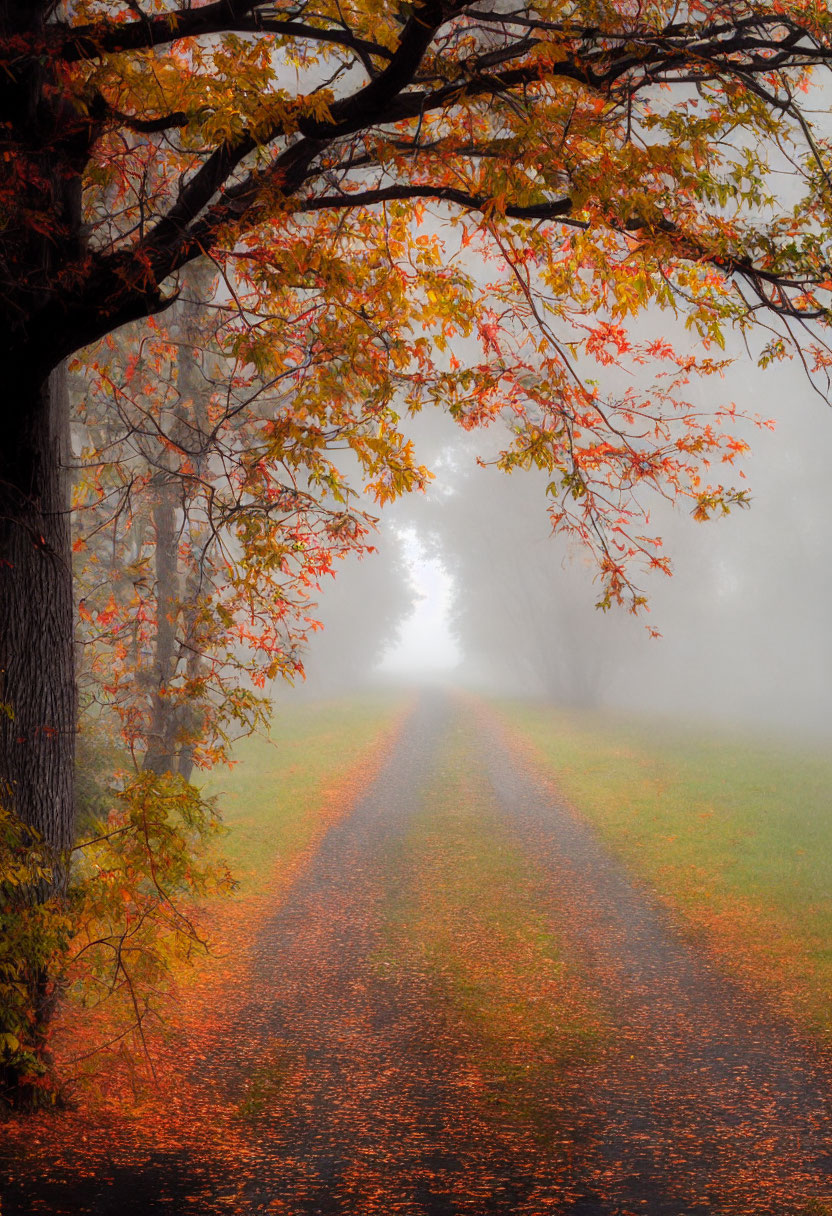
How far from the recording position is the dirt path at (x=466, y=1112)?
13.5 feet

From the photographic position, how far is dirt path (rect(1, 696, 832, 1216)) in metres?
4.12

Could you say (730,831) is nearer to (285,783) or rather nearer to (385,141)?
(285,783)

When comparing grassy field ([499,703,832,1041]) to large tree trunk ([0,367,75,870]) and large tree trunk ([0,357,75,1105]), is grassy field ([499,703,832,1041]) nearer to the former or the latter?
large tree trunk ([0,357,75,1105])

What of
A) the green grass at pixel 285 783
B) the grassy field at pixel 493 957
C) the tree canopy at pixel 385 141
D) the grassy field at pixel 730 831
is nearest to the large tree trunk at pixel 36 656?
the tree canopy at pixel 385 141

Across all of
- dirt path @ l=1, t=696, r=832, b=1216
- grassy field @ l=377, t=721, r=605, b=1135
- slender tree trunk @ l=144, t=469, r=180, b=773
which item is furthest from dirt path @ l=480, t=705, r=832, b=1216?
slender tree trunk @ l=144, t=469, r=180, b=773

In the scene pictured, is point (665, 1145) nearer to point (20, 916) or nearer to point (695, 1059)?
point (695, 1059)

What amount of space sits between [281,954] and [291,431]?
4.90 m

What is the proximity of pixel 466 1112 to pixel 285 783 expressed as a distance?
40.1 ft

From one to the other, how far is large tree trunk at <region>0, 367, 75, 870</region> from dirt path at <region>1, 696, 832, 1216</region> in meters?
1.85

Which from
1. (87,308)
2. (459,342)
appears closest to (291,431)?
(87,308)

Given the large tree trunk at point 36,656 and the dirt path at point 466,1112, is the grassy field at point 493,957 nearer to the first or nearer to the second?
the dirt path at point 466,1112

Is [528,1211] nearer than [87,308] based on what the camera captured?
Yes

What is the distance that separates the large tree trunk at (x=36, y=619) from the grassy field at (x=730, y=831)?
18.0 feet

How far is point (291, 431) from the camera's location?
5387 millimetres
